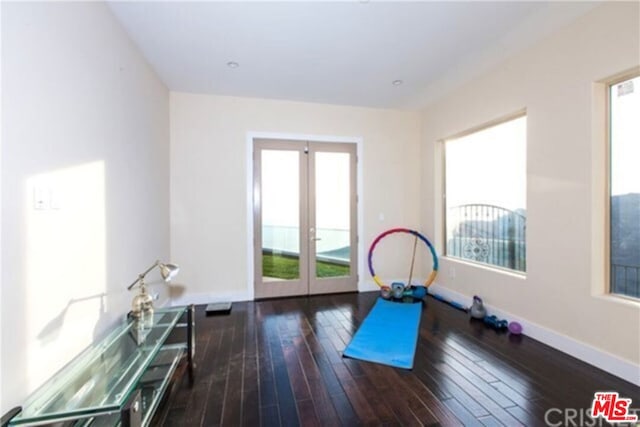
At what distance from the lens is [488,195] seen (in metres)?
3.78

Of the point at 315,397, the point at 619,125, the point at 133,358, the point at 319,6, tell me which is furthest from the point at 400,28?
the point at 133,358

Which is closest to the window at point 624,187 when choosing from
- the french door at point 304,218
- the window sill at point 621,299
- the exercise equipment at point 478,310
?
the window sill at point 621,299

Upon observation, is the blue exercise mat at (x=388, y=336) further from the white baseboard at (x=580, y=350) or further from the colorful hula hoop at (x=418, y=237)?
the white baseboard at (x=580, y=350)

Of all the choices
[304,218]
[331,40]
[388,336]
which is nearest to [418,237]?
[304,218]

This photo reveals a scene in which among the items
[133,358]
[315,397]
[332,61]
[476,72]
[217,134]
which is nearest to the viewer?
[133,358]

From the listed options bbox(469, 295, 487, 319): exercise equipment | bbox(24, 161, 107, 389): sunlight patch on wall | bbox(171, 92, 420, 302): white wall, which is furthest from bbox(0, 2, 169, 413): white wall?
bbox(469, 295, 487, 319): exercise equipment

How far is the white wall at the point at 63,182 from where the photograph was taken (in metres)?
1.37

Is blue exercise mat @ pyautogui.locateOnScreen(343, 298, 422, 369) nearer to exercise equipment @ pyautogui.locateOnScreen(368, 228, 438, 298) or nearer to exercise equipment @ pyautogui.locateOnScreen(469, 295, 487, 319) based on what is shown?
exercise equipment @ pyautogui.locateOnScreen(368, 228, 438, 298)

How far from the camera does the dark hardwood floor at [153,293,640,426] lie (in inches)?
74.2

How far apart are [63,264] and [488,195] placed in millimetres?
4273

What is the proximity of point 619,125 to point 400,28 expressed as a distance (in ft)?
6.62

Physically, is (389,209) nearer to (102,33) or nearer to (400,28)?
(400,28)

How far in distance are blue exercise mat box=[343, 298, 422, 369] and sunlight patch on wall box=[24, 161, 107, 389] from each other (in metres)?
2.06

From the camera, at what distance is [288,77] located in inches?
142
